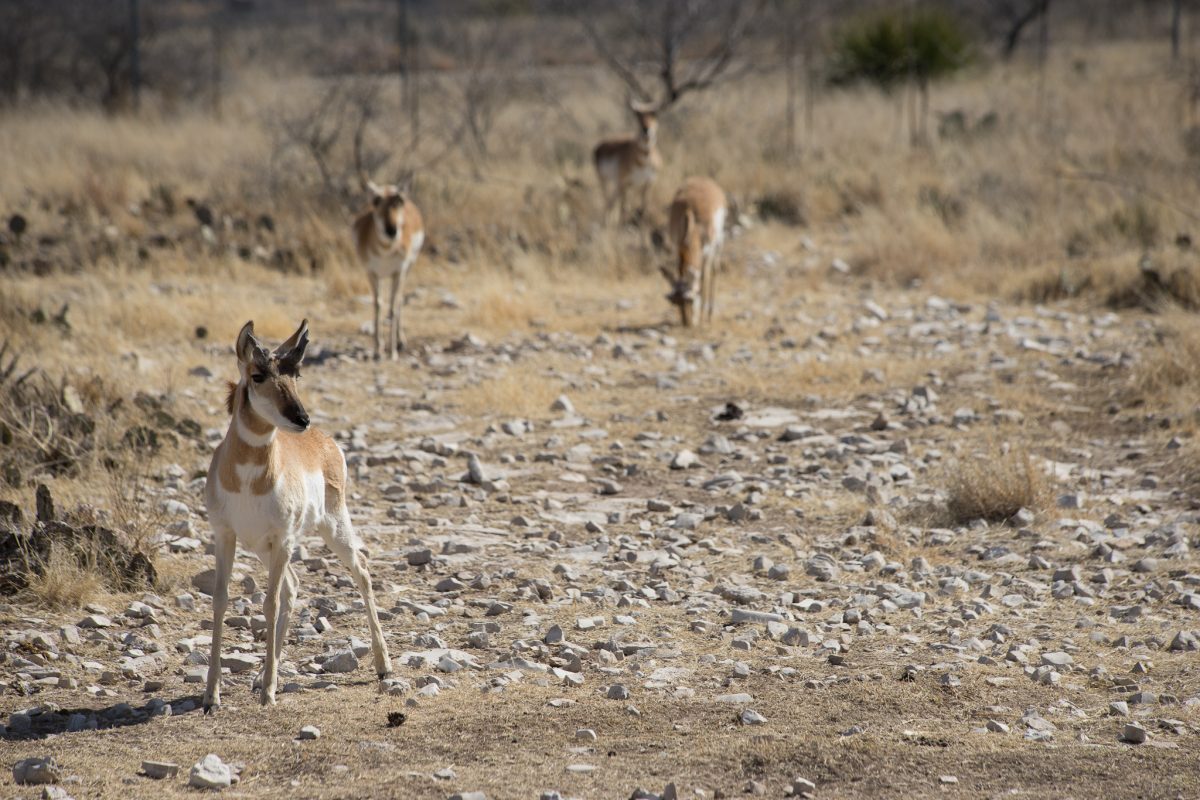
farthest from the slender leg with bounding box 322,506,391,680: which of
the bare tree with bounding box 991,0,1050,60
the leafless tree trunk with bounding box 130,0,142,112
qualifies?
the bare tree with bounding box 991,0,1050,60

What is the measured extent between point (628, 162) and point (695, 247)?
4257 mm

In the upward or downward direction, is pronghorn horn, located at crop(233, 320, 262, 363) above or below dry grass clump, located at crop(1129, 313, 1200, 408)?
above

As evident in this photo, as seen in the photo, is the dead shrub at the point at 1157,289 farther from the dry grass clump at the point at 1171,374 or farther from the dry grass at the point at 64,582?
the dry grass at the point at 64,582

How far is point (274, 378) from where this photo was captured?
4844mm

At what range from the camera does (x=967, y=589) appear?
6492 mm

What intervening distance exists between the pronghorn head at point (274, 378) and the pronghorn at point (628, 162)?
38.5ft

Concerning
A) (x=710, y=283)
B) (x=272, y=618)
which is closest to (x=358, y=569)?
(x=272, y=618)

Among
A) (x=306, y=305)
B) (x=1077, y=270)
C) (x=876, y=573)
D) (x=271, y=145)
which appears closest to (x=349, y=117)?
(x=271, y=145)

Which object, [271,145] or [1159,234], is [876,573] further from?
[271,145]

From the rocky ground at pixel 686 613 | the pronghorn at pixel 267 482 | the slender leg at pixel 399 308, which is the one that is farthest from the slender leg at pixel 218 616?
the slender leg at pixel 399 308

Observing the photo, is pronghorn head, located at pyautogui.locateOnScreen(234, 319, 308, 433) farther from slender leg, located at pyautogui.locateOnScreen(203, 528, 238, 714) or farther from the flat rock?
the flat rock

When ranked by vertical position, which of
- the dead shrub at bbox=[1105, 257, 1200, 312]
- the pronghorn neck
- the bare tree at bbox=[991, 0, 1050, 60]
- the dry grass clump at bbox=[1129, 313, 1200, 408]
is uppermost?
the bare tree at bbox=[991, 0, 1050, 60]

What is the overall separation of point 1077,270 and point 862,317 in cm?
259

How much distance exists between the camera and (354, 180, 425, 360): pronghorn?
11.1 m
